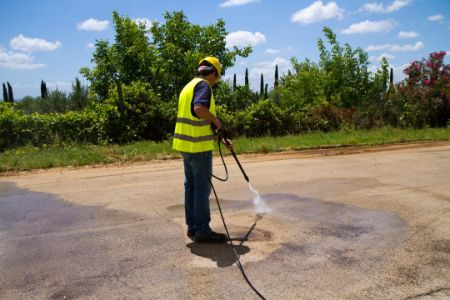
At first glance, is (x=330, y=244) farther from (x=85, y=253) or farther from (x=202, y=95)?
(x=85, y=253)

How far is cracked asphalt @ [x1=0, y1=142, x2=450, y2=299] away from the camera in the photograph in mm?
3865

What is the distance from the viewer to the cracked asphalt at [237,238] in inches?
152

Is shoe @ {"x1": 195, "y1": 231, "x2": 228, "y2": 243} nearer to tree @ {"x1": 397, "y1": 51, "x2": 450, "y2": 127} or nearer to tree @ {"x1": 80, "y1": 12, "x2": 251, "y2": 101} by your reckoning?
tree @ {"x1": 80, "y1": 12, "x2": 251, "y2": 101}

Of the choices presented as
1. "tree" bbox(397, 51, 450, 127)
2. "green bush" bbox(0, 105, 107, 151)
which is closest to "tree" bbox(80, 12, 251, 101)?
"green bush" bbox(0, 105, 107, 151)

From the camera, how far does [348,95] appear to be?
21.6 metres

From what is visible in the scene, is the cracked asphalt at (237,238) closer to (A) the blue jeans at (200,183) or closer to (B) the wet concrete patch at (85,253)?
(B) the wet concrete patch at (85,253)

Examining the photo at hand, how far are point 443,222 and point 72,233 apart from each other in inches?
181

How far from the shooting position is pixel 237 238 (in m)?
5.01

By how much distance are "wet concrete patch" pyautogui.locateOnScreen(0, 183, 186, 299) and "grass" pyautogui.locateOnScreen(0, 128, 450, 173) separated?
3783mm

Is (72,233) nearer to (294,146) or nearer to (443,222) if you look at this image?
(443,222)

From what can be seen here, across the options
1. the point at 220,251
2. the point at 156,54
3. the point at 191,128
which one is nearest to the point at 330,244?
the point at 220,251

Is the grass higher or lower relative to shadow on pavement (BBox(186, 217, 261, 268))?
higher

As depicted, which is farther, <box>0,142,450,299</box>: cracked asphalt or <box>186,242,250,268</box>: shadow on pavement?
<box>186,242,250,268</box>: shadow on pavement

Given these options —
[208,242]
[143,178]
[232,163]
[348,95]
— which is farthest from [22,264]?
[348,95]
